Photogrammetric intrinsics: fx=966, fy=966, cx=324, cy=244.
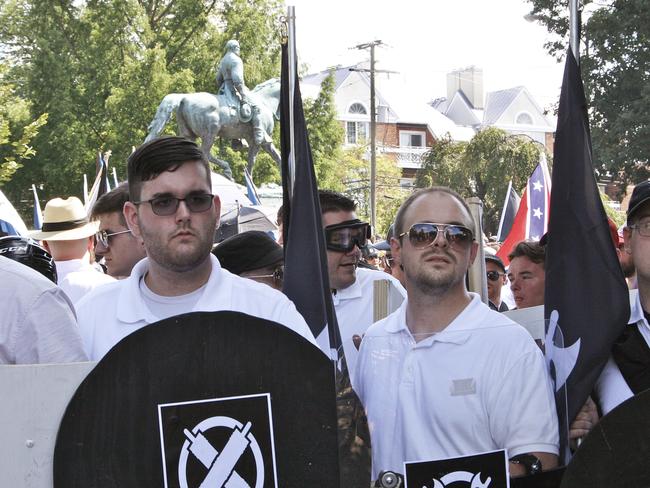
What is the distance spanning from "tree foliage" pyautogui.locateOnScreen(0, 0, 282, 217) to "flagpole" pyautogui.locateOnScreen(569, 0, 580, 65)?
81.0 ft

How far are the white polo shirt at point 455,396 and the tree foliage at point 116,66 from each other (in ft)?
82.4

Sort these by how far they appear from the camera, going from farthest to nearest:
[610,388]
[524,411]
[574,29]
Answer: [574,29], [610,388], [524,411]

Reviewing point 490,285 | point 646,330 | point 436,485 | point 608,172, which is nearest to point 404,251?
point 646,330

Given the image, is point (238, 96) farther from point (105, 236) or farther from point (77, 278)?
point (105, 236)

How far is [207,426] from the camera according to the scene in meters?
1.99

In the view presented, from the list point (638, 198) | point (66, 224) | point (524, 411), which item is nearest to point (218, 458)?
point (524, 411)

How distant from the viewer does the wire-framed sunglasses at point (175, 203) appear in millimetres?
2676

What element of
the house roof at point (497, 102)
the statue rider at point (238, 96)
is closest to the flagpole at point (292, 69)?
the statue rider at point (238, 96)

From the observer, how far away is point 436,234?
9.30 feet

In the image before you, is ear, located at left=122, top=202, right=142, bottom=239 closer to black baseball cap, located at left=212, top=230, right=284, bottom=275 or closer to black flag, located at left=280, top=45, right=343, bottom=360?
black flag, located at left=280, top=45, right=343, bottom=360

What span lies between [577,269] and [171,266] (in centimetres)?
116

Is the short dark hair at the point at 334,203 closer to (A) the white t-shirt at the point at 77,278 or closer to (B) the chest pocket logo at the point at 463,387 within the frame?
(A) the white t-shirt at the point at 77,278

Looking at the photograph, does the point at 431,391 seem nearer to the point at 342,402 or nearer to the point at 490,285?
the point at 342,402

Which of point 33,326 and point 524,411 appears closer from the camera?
point 33,326
